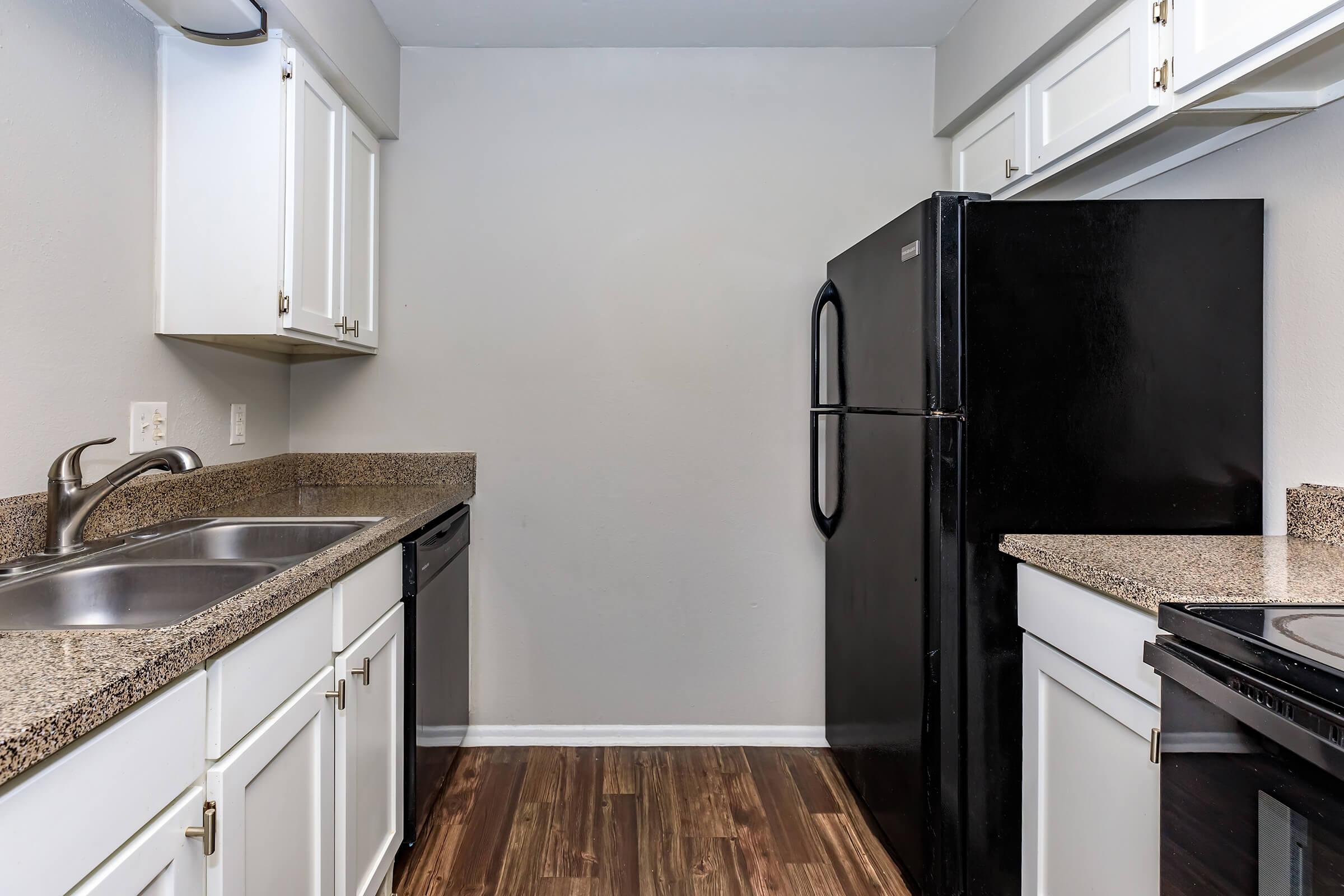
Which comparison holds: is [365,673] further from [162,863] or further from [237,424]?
[237,424]

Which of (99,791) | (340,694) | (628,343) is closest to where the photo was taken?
(99,791)

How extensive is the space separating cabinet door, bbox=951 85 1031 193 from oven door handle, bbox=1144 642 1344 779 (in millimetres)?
→ 1458

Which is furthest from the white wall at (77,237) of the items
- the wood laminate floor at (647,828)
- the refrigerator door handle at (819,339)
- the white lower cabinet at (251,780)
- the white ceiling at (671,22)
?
the refrigerator door handle at (819,339)

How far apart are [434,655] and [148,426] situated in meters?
0.90

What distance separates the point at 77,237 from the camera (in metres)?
1.52

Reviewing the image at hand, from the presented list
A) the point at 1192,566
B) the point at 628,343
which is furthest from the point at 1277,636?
the point at 628,343

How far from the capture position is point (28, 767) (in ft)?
2.11

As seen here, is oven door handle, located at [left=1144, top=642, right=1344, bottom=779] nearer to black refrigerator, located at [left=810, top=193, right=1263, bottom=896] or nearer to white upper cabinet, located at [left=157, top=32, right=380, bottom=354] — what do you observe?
black refrigerator, located at [left=810, top=193, right=1263, bottom=896]

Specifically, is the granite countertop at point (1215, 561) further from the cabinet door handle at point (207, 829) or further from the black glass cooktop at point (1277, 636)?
the cabinet door handle at point (207, 829)

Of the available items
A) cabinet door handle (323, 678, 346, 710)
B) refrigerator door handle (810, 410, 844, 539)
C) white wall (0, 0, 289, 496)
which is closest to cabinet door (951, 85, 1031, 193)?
refrigerator door handle (810, 410, 844, 539)

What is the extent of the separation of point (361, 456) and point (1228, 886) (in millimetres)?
2433

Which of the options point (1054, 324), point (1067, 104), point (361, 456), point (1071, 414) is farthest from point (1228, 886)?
point (361, 456)

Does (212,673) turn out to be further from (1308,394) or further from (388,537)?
(1308,394)

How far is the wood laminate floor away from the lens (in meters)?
1.85
